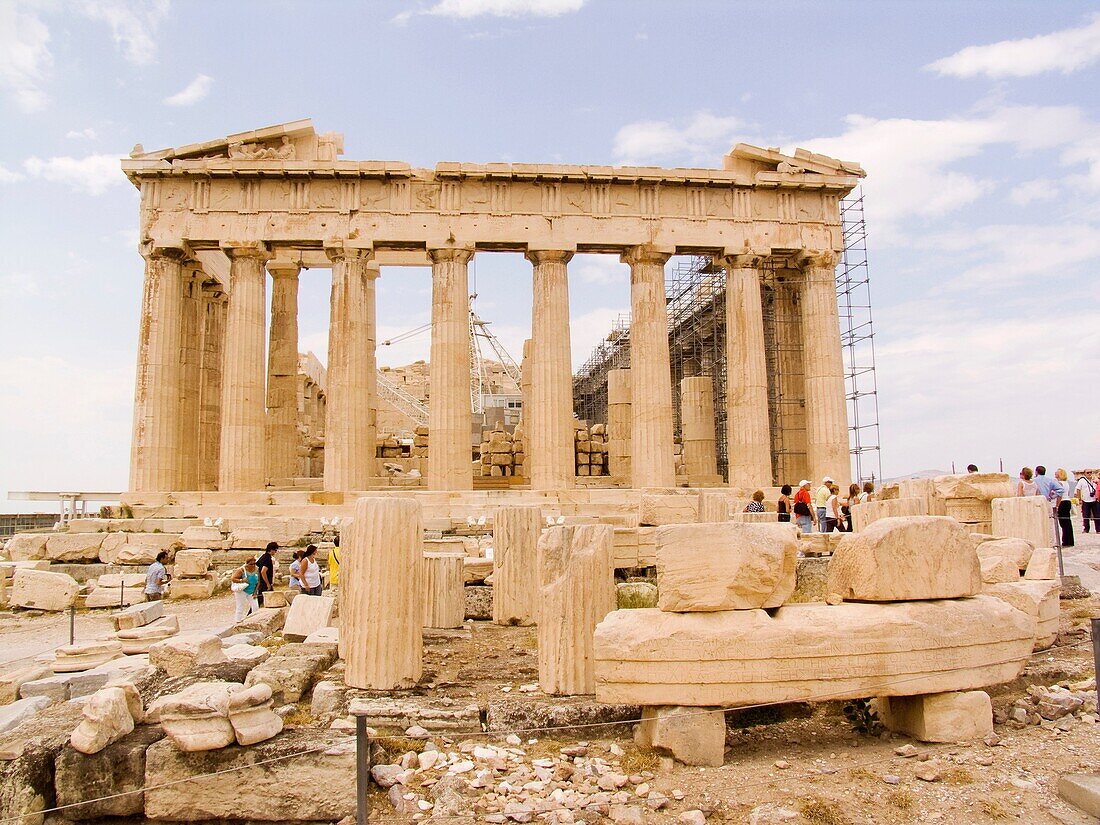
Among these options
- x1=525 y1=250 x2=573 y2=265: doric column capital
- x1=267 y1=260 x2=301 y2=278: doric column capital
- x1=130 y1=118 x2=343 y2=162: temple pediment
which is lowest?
x1=525 y1=250 x2=573 y2=265: doric column capital

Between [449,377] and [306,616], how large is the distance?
36.2ft

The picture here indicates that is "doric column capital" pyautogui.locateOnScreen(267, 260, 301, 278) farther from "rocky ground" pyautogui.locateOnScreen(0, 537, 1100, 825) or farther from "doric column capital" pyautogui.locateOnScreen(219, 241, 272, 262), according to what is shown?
"rocky ground" pyautogui.locateOnScreen(0, 537, 1100, 825)

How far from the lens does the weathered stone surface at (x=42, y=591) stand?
13.4m

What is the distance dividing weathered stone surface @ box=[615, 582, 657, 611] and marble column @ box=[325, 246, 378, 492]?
11.3 m

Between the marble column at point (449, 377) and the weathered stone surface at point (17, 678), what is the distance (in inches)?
443

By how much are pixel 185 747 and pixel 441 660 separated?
3.19 metres

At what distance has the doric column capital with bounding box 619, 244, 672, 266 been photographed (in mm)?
20656

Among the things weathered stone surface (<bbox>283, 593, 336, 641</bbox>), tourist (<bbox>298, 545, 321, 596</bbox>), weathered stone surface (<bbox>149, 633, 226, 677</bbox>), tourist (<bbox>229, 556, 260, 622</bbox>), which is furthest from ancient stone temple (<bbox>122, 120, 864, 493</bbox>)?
weathered stone surface (<bbox>149, 633, 226, 677</bbox>)

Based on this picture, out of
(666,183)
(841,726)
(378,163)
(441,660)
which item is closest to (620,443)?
(666,183)

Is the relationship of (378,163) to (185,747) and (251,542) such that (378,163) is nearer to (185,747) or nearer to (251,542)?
(251,542)

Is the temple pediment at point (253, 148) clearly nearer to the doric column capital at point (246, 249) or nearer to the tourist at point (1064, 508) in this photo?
the doric column capital at point (246, 249)

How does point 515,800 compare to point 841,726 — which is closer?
point 515,800

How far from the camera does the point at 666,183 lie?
20766 millimetres

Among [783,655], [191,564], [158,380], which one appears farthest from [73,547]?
[783,655]
